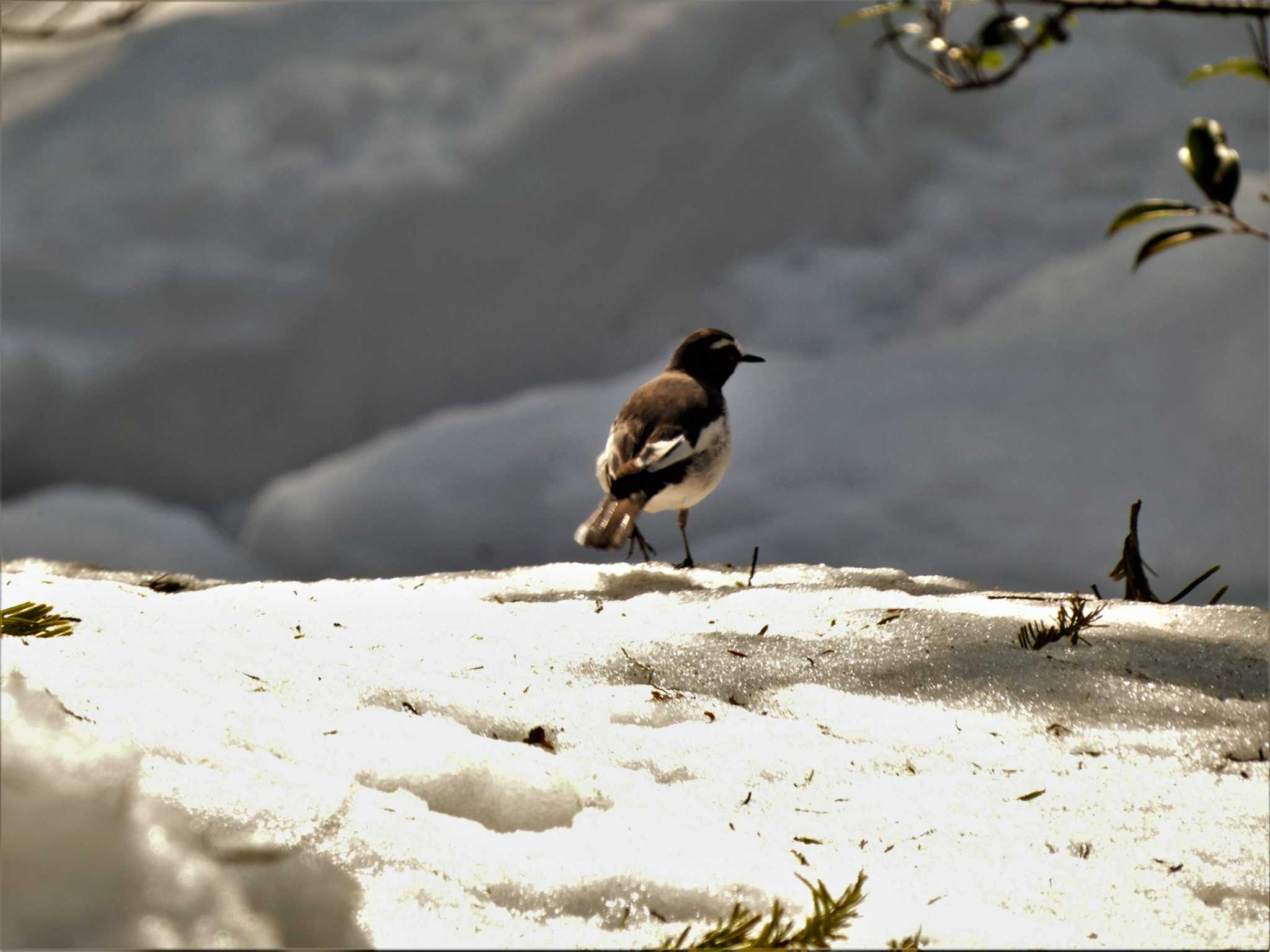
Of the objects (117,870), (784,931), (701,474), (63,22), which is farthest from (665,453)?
(117,870)

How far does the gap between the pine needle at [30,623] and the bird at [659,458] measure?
239 cm

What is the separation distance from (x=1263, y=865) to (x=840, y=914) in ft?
2.67

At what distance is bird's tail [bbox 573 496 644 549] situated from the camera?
4.42 meters

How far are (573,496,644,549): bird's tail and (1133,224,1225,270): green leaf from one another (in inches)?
106

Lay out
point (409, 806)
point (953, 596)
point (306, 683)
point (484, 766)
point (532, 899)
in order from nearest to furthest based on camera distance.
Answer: point (532, 899) → point (409, 806) → point (484, 766) → point (306, 683) → point (953, 596)

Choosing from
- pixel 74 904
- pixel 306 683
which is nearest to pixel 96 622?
pixel 306 683

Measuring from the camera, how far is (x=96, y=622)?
2.38 m

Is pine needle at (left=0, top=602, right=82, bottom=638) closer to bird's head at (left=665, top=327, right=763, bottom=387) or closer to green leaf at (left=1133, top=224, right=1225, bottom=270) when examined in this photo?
green leaf at (left=1133, top=224, right=1225, bottom=270)

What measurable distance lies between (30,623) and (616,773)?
121cm

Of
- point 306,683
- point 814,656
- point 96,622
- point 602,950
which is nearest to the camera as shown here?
point 602,950

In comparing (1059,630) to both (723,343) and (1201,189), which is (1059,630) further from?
(723,343)

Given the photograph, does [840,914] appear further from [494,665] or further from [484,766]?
[494,665]

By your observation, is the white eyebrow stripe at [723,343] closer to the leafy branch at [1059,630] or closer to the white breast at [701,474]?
the white breast at [701,474]

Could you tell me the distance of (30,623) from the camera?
2.20m
